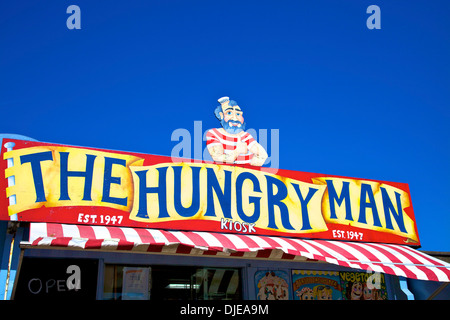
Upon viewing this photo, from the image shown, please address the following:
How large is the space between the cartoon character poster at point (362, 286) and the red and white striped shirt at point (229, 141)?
3.72 metres

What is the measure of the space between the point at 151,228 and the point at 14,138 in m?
3.32

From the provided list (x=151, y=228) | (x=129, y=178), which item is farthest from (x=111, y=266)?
(x=129, y=178)

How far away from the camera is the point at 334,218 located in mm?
11516

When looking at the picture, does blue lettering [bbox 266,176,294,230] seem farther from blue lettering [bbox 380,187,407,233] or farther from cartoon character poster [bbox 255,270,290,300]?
blue lettering [bbox 380,187,407,233]

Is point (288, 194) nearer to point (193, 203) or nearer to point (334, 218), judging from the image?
point (334, 218)

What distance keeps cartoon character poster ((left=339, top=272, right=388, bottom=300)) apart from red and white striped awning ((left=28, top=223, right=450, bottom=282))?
0.83 meters

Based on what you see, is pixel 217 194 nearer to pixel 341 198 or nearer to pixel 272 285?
pixel 272 285

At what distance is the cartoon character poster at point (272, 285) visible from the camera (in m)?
10.4

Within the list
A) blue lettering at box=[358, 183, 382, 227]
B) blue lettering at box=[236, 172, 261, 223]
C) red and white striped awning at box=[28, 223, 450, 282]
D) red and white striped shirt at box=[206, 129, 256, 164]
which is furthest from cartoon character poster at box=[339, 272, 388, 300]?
red and white striped shirt at box=[206, 129, 256, 164]

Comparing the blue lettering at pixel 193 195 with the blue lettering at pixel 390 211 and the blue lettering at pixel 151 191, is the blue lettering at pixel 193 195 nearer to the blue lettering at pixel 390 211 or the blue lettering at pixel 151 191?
the blue lettering at pixel 151 191
